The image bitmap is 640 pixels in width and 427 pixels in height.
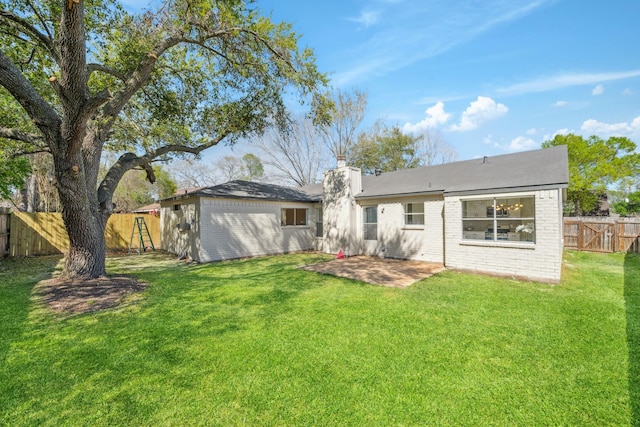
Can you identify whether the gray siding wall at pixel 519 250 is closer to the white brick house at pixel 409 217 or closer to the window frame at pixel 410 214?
the white brick house at pixel 409 217

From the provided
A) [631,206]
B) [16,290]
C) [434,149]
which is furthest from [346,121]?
[631,206]

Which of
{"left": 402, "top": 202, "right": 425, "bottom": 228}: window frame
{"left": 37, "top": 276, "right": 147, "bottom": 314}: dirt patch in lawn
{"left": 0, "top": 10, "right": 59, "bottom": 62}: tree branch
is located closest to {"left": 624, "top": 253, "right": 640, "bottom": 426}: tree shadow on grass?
{"left": 402, "top": 202, "right": 425, "bottom": 228}: window frame

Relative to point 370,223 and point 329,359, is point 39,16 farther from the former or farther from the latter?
point 370,223

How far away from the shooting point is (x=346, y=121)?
2438 centimetres

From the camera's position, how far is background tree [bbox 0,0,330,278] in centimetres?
Answer: 537

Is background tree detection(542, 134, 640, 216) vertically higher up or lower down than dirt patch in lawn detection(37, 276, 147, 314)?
higher up

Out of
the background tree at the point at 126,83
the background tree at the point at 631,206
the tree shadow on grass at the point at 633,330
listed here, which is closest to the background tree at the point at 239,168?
the background tree at the point at 126,83

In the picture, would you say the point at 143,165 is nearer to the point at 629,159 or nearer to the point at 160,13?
the point at 160,13

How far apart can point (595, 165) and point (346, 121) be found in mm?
21686

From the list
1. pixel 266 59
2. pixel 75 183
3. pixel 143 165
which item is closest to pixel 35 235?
pixel 143 165

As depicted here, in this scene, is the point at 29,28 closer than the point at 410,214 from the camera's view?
Yes

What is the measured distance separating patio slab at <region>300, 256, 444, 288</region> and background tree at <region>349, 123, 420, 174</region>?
648 inches

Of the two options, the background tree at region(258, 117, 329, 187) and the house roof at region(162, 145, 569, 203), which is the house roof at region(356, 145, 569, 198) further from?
the background tree at region(258, 117, 329, 187)

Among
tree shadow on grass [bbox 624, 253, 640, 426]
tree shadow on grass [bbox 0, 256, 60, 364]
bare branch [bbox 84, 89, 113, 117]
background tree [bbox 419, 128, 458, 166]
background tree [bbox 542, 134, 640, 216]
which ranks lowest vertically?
tree shadow on grass [bbox 624, 253, 640, 426]
